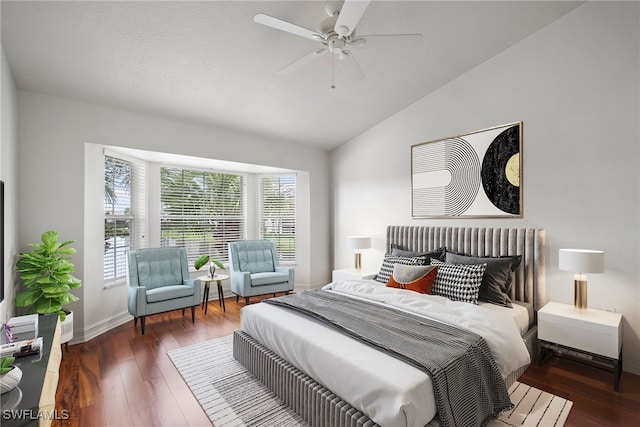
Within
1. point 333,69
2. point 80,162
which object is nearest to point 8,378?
point 80,162

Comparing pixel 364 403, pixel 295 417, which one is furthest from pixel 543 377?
pixel 295 417

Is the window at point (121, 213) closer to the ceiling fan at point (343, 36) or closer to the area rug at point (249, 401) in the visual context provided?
the area rug at point (249, 401)

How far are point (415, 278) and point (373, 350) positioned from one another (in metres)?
1.39

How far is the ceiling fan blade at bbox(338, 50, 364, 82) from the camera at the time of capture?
8.07 feet

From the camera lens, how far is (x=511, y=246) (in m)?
3.29

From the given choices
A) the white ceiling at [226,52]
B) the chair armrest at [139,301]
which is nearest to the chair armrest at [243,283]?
the chair armrest at [139,301]

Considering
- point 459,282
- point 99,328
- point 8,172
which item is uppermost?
point 8,172

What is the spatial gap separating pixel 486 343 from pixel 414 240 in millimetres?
2167

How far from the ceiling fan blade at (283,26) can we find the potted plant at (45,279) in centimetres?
272

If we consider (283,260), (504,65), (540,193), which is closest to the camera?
(540,193)

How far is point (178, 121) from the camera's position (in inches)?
162

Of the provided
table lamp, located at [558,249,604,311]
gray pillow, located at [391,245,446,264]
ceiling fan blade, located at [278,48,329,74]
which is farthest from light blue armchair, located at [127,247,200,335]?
table lamp, located at [558,249,604,311]

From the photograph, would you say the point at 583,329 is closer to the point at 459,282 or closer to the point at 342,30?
the point at 459,282

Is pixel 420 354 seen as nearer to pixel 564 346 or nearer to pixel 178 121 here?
pixel 564 346
